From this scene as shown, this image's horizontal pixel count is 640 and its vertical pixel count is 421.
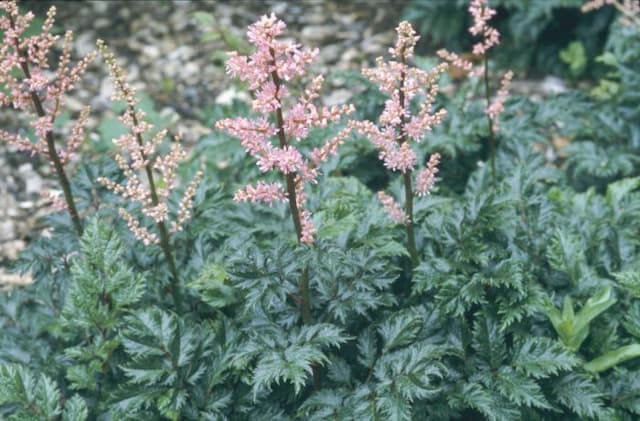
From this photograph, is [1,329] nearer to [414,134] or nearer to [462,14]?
[414,134]

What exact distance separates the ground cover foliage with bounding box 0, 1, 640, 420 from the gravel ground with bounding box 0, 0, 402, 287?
2152mm

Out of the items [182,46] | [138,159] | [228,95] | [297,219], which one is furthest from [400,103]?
[182,46]

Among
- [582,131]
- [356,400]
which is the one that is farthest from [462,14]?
[356,400]

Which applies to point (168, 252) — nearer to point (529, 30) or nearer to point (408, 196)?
point (408, 196)

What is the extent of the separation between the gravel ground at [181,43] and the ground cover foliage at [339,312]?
215 cm

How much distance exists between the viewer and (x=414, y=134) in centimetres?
274

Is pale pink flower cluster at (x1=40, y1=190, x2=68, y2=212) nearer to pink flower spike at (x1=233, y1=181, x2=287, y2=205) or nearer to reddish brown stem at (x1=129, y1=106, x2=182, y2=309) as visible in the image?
reddish brown stem at (x1=129, y1=106, x2=182, y2=309)

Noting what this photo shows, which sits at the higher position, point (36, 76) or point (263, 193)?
point (36, 76)

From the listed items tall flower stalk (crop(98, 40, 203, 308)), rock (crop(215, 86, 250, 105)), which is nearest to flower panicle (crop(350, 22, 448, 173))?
tall flower stalk (crop(98, 40, 203, 308))

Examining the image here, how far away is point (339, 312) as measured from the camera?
9.53 feet

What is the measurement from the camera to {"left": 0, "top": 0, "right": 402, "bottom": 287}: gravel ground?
589 centimetres

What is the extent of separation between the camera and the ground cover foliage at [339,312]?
112 inches

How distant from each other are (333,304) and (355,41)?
3.93 m

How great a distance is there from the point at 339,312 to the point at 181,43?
4177 millimetres
